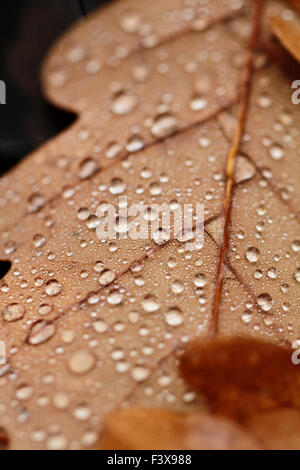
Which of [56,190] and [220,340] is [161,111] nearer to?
[56,190]

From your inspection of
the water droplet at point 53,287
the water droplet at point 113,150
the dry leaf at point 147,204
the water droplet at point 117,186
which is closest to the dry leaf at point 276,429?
the dry leaf at point 147,204

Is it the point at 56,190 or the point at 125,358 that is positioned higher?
the point at 56,190

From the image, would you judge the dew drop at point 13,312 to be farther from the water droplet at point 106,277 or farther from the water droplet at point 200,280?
the water droplet at point 200,280

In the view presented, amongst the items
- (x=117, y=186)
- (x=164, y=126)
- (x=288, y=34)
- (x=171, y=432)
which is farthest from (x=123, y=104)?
(x=171, y=432)

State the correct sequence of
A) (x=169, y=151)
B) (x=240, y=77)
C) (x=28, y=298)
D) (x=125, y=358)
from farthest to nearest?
1. (x=240, y=77)
2. (x=169, y=151)
3. (x=28, y=298)
4. (x=125, y=358)

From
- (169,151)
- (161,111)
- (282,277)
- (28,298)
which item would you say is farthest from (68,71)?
(282,277)

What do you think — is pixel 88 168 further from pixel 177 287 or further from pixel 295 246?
pixel 295 246
